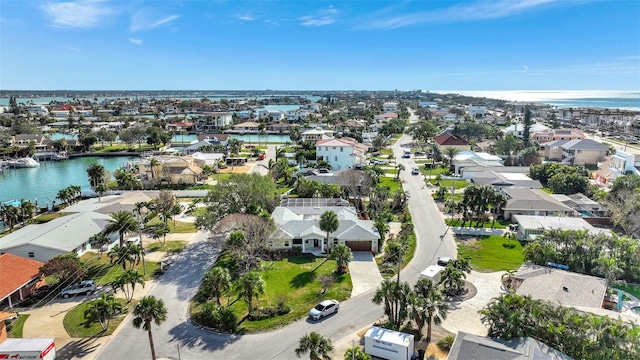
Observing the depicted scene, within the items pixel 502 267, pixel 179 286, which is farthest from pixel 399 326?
pixel 179 286

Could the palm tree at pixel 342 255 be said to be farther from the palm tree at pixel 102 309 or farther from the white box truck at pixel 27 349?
the white box truck at pixel 27 349

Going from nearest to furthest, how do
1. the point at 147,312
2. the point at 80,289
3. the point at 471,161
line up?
the point at 147,312 → the point at 80,289 → the point at 471,161

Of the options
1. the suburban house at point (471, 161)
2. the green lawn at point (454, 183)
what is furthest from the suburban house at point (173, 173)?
the suburban house at point (471, 161)

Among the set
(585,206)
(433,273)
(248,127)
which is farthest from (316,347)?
(248,127)

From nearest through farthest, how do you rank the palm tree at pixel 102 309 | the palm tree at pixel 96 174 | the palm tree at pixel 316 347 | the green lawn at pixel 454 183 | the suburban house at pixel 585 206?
the palm tree at pixel 316 347
the palm tree at pixel 102 309
the suburban house at pixel 585 206
the palm tree at pixel 96 174
the green lawn at pixel 454 183

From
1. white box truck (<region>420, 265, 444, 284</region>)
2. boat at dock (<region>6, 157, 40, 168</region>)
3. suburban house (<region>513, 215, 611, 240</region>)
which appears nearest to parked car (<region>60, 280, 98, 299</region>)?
white box truck (<region>420, 265, 444, 284</region>)

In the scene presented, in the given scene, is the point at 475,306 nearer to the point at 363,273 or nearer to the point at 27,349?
the point at 363,273

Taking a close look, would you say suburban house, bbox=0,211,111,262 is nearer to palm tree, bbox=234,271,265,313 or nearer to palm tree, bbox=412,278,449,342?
palm tree, bbox=234,271,265,313
